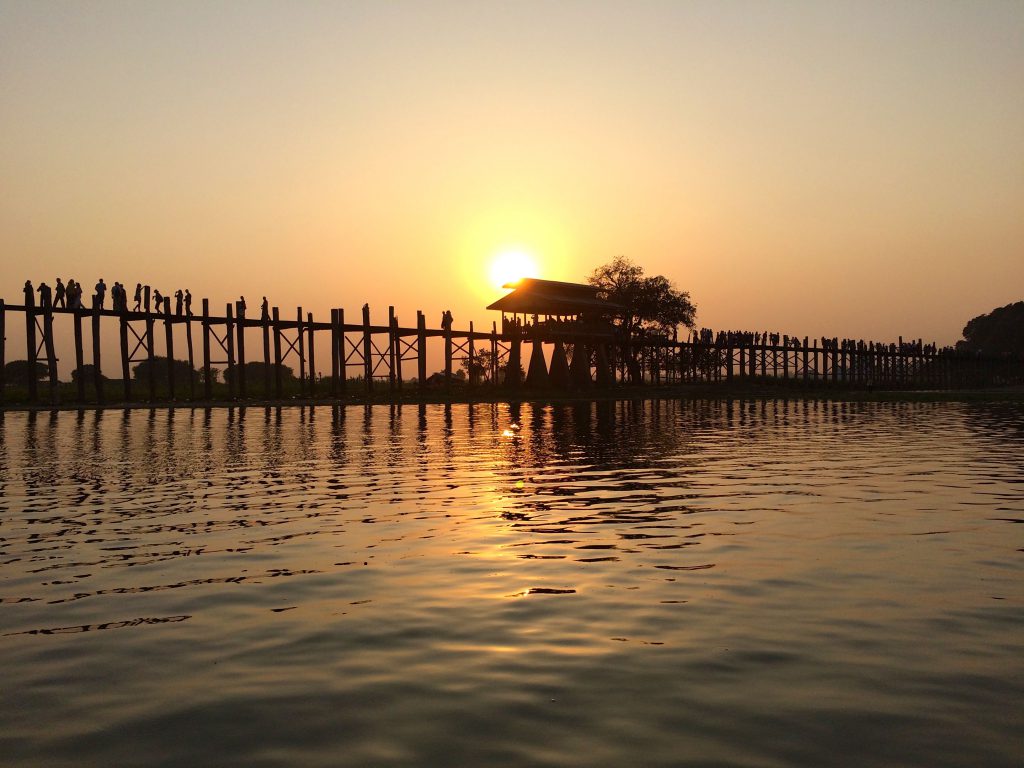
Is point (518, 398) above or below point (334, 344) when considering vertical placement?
below

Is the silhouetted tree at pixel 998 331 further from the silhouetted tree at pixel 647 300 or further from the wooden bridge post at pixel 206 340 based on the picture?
the wooden bridge post at pixel 206 340

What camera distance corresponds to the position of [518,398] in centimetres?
5316

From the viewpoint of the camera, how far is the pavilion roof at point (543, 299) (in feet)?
190

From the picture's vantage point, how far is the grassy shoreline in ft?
131

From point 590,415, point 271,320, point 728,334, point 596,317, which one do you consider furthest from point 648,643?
A: point 728,334

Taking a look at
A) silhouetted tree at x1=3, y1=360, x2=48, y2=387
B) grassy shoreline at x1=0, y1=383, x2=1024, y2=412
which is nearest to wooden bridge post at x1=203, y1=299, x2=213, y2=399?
grassy shoreline at x1=0, y1=383, x2=1024, y2=412

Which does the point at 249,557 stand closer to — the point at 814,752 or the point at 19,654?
the point at 19,654

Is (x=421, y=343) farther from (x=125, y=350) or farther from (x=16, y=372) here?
(x=16, y=372)

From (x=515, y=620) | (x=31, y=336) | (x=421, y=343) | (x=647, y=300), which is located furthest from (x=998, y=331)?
(x=515, y=620)

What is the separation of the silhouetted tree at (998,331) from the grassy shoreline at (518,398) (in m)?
80.5

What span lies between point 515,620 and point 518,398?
153ft

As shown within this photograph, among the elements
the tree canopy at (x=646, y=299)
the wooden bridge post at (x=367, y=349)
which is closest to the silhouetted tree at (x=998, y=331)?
the tree canopy at (x=646, y=299)

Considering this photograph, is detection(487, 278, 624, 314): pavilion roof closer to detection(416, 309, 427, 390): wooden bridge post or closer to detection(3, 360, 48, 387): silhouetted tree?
detection(416, 309, 427, 390): wooden bridge post

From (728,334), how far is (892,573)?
225 feet
